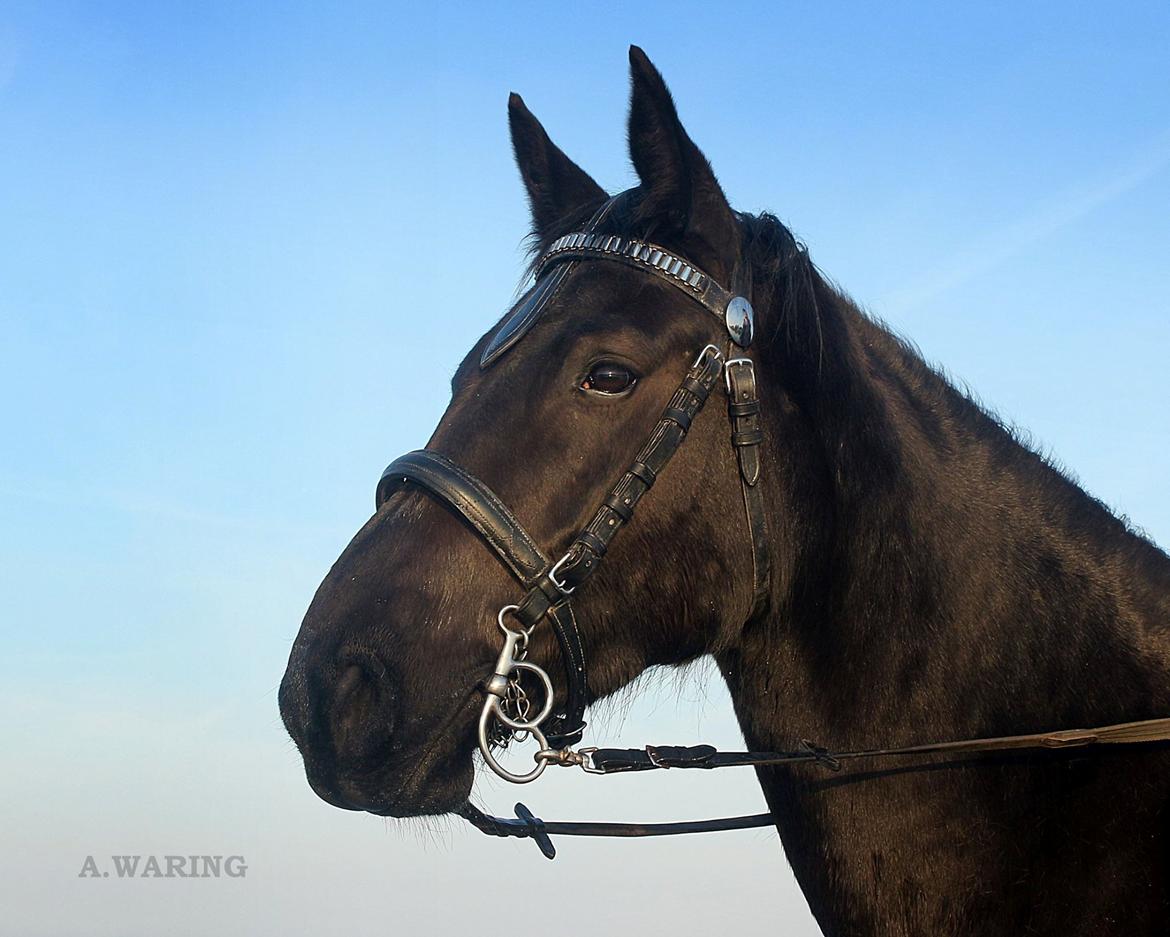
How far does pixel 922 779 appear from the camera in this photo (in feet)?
11.8

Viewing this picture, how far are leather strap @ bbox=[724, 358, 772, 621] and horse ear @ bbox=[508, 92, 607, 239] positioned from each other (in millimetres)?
1429

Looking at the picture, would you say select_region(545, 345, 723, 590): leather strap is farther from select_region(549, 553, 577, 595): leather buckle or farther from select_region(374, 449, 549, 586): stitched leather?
select_region(374, 449, 549, 586): stitched leather

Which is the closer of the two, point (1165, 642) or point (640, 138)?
point (1165, 642)

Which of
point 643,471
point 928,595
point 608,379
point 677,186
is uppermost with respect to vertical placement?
point 677,186

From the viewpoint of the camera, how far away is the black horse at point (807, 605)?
3.36m

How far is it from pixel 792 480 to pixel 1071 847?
1.45m

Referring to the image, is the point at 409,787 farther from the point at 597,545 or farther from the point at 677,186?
the point at 677,186

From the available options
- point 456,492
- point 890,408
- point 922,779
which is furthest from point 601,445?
point 922,779

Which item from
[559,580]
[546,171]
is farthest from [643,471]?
[546,171]

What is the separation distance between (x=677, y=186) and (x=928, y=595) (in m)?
1.72

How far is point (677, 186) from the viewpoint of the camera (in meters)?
4.06

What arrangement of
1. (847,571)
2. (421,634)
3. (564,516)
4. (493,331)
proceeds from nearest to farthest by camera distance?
(421,634) → (564,516) → (847,571) → (493,331)

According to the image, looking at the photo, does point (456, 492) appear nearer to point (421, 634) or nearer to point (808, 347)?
point (421, 634)

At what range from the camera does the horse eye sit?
3.71 metres
